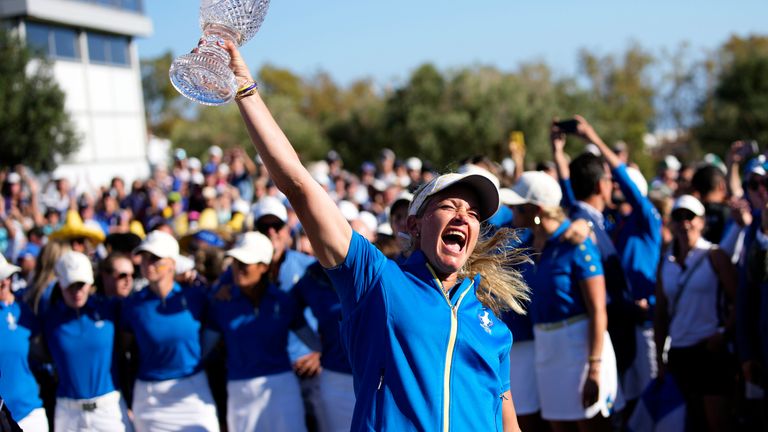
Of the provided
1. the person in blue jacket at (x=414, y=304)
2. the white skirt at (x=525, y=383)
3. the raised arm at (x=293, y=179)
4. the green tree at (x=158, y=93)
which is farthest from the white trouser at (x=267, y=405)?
the green tree at (x=158, y=93)

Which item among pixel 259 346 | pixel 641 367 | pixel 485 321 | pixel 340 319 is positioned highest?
pixel 485 321

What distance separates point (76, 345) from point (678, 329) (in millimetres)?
4256

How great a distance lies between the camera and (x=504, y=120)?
34.4 m

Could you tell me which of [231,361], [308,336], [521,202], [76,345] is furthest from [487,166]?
[76,345]

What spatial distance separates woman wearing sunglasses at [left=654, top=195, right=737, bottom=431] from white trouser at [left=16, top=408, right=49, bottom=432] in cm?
432

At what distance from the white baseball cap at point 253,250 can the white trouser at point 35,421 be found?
1.66 meters

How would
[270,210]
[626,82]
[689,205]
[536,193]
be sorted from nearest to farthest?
1. [536,193]
2. [689,205]
3. [270,210]
4. [626,82]

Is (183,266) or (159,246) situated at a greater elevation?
(159,246)

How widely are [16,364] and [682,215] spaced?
471cm

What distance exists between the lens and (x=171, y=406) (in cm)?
560

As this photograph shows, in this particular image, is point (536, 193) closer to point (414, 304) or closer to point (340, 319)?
point (340, 319)

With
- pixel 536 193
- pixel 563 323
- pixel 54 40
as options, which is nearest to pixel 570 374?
pixel 563 323

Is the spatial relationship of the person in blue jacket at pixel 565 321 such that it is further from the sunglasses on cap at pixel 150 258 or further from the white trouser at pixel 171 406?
the sunglasses on cap at pixel 150 258

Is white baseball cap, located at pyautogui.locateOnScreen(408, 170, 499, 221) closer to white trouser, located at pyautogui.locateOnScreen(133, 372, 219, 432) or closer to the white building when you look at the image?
white trouser, located at pyautogui.locateOnScreen(133, 372, 219, 432)
